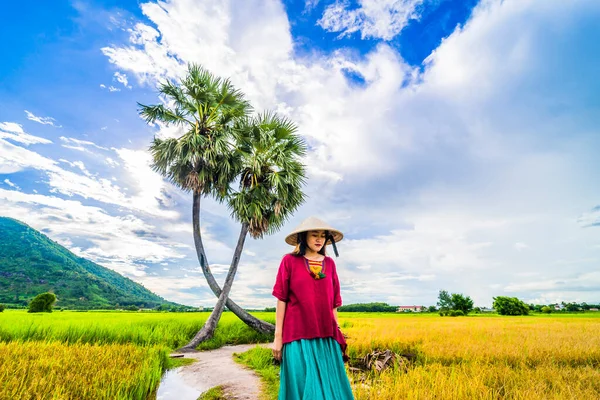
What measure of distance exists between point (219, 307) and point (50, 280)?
8892cm

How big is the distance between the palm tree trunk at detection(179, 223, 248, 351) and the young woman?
1032 cm

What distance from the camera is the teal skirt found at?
9.19 feet

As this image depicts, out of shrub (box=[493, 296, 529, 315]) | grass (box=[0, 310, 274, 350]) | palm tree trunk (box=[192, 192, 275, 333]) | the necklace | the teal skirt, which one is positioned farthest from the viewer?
shrub (box=[493, 296, 529, 315])

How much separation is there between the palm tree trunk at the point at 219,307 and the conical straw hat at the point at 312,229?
1021 centimetres

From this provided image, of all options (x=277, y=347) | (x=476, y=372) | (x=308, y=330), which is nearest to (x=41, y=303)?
(x=277, y=347)

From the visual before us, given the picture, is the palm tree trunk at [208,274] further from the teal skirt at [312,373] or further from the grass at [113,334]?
the teal skirt at [312,373]

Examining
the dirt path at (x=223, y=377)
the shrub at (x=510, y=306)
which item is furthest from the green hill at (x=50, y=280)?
the shrub at (x=510, y=306)

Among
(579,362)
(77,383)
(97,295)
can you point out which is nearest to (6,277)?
(97,295)

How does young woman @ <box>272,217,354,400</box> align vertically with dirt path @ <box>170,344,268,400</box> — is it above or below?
above

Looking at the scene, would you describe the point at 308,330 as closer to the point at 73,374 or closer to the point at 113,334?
the point at 73,374

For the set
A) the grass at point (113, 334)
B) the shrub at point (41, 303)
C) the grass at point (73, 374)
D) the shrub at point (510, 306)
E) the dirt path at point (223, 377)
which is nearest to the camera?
the grass at point (73, 374)

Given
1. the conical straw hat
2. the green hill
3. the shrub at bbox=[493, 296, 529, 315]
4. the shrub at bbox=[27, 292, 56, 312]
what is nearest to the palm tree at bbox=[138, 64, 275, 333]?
the conical straw hat

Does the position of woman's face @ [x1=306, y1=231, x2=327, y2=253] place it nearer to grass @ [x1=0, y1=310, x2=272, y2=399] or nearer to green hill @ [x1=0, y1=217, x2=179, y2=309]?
grass @ [x1=0, y1=310, x2=272, y2=399]

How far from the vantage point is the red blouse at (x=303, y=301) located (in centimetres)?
296
